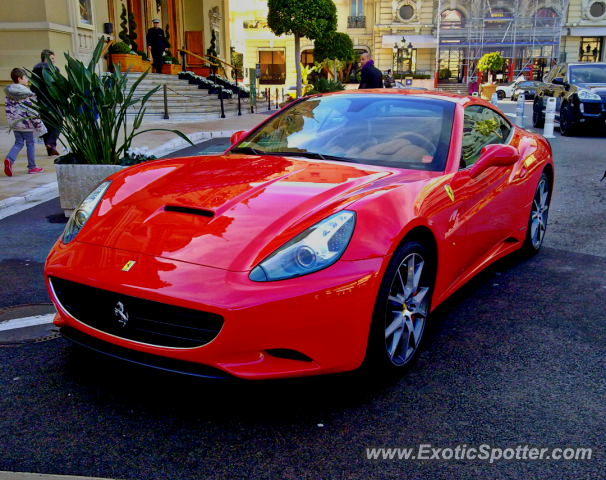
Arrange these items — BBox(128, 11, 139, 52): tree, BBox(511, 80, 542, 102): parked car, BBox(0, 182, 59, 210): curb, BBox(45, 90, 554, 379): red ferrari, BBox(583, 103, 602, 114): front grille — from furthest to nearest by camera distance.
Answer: BBox(511, 80, 542, 102): parked car
BBox(128, 11, 139, 52): tree
BBox(583, 103, 602, 114): front grille
BBox(0, 182, 59, 210): curb
BBox(45, 90, 554, 379): red ferrari

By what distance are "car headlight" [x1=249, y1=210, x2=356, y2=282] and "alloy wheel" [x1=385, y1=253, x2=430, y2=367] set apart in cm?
36

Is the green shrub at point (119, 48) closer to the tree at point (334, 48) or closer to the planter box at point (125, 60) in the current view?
the planter box at point (125, 60)

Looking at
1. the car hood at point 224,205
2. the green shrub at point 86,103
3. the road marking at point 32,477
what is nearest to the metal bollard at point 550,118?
the green shrub at point 86,103

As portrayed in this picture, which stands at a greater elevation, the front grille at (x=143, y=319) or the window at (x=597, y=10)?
the window at (x=597, y=10)

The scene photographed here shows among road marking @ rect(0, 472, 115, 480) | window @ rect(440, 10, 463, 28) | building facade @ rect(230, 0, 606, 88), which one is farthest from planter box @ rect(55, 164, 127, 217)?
window @ rect(440, 10, 463, 28)

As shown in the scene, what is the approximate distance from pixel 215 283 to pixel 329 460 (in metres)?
0.82

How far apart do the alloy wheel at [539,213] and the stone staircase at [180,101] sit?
590 inches

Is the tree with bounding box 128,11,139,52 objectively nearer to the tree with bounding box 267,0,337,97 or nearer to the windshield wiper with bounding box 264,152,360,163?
the tree with bounding box 267,0,337,97

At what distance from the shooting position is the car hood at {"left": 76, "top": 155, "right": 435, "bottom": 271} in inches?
105

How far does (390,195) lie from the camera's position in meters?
3.01

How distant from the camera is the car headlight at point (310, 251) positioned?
2541mm

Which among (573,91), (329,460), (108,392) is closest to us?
(329,460)

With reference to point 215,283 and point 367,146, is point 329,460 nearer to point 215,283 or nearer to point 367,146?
point 215,283

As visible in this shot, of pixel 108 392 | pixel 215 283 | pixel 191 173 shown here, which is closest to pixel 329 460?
pixel 215 283
